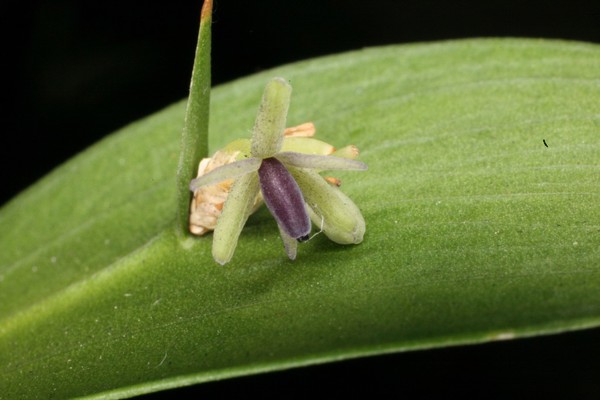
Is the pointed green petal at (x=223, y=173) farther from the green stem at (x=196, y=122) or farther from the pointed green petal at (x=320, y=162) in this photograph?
the green stem at (x=196, y=122)

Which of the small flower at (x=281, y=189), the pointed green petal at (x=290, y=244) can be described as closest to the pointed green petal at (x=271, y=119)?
the small flower at (x=281, y=189)

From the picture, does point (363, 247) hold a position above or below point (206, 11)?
below

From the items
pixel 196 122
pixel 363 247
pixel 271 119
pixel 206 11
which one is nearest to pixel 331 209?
pixel 363 247

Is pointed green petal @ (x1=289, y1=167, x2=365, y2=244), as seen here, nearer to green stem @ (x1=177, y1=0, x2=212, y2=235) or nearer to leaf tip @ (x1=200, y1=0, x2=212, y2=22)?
green stem @ (x1=177, y1=0, x2=212, y2=235)

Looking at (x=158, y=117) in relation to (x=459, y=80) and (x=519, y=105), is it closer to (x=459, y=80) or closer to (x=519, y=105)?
(x=459, y=80)

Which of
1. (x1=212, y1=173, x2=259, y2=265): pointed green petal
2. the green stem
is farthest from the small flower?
the green stem

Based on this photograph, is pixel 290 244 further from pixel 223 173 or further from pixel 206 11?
pixel 206 11
